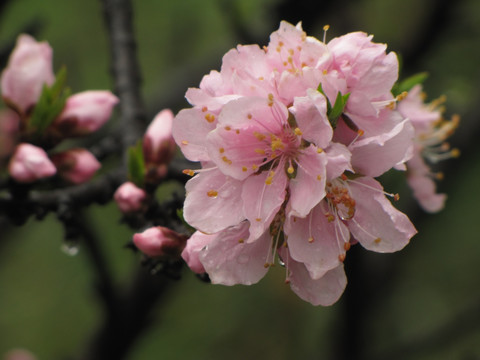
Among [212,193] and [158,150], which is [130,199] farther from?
[212,193]

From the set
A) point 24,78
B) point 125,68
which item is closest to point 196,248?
point 24,78

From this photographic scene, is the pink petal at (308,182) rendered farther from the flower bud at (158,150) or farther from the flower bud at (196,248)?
the flower bud at (158,150)

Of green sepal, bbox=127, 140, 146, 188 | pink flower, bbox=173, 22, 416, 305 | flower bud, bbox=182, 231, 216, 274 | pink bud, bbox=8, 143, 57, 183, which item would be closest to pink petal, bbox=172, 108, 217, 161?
pink flower, bbox=173, 22, 416, 305

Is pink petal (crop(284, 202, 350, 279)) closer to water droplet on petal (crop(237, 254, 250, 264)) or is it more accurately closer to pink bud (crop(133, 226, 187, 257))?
water droplet on petal (crop(237, 254, 250, 264))

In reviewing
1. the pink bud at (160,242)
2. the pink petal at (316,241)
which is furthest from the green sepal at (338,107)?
the pink bud at (160,242)

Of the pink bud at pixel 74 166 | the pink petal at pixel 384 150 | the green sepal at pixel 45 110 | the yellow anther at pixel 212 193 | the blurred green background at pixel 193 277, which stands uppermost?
the green sepal at pixel 45 110

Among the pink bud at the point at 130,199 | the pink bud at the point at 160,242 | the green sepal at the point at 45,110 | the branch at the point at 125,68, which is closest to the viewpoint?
the pink bud at the point at 160,242

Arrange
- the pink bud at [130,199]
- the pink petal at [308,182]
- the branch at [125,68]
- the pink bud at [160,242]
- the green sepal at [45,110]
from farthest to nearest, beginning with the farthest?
the branch at [125,68], the green sepal at [45,110], the pink bud at [130,199], the pink bud at [160,242], the pink petal at [308,182]
